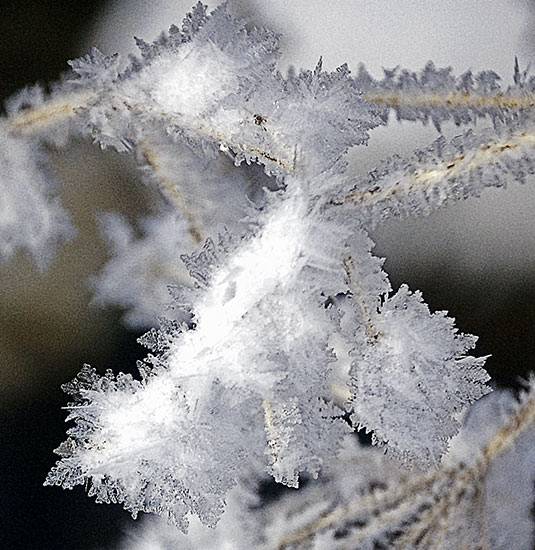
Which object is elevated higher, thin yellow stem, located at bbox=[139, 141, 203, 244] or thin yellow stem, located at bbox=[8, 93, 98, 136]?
thin yellow stem, located at bbox=[8, 93, 98, 136]

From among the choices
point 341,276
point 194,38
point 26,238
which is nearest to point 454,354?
point 341,276

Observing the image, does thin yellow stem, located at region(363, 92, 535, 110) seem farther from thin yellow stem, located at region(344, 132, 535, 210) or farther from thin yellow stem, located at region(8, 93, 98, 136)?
thin yellow stem, located at region(8, 93, 98, 136)

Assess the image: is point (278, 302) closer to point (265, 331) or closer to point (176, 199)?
point (265, 331)

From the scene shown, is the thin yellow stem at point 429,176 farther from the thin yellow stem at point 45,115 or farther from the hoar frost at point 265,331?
the thin yellow stem at point 45,115

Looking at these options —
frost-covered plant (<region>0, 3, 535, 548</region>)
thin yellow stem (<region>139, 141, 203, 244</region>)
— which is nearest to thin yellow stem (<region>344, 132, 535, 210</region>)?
frost-covered plant (<region>0, 3, 535, 548</region>)

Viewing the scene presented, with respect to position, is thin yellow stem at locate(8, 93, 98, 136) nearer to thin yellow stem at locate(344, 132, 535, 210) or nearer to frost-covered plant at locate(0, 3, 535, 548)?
frost-covered plant at locate(0, 3, 535, 548)

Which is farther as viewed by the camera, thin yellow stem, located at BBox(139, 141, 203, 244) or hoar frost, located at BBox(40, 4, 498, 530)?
thin yellow stem, located at BBox(139, 141, 203, 244)

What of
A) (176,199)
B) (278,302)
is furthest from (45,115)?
(278,302)

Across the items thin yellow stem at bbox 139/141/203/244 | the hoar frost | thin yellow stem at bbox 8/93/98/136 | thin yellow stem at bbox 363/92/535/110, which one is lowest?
the hoar frost

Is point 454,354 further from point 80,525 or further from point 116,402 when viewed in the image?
point 80,525
